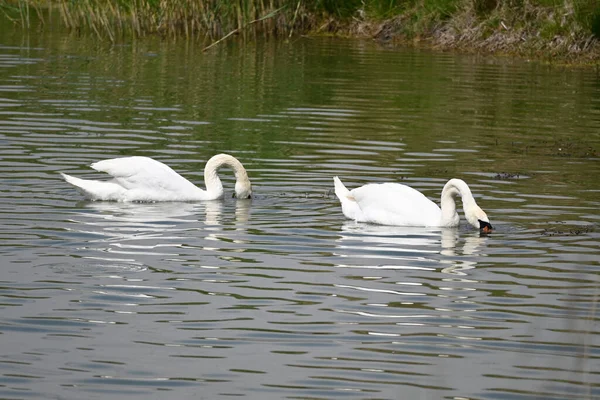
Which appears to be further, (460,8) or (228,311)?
(460,8)

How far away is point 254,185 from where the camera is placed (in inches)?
531

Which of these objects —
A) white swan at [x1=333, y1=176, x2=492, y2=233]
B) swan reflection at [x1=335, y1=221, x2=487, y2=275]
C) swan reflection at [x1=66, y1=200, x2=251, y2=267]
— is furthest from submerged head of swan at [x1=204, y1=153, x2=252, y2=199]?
swan reflection at [x1=335, y1=221, x2=487, y2=275]

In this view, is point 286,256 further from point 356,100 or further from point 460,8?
point 460,8

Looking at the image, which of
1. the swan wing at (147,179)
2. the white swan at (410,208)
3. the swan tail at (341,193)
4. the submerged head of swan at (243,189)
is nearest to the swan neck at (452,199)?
the white swan at (410,208)

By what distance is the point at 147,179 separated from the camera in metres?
12.5

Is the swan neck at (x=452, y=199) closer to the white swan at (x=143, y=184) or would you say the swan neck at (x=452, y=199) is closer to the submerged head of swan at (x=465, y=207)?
the submerged head of swan at (x=465, y=207)

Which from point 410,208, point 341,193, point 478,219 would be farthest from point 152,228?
point 478,219

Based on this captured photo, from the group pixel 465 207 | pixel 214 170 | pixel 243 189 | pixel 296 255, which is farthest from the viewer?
pixel 214 170

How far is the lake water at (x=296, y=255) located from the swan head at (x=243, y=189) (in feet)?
0.29

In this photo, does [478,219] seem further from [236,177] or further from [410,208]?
[236,177]

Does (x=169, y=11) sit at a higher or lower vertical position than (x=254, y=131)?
higher

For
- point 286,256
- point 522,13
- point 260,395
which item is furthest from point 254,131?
point 522,13

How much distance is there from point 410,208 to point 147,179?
275 cm

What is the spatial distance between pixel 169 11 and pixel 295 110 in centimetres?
1228
